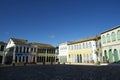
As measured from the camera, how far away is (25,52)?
51.9m

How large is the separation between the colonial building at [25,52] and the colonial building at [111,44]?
2826 centimetres

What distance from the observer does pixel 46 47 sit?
58938mm

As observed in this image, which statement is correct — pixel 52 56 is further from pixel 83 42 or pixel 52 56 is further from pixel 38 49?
pixel 83 42

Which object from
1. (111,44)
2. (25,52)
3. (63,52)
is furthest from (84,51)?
(25,52)

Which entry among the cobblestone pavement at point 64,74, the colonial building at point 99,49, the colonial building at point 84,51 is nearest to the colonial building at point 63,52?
the colonial building at point 84,51

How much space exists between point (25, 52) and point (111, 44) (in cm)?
3135

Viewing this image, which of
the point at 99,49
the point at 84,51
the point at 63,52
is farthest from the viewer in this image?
the point at 63,52

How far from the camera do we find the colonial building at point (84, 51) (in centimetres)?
4004

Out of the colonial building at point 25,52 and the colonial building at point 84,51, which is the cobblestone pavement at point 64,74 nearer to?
the colonial building at point 84,51

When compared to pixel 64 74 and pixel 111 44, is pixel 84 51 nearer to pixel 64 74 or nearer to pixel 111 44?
pixel 111 44

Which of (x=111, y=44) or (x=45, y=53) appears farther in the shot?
(x=45, y=53)

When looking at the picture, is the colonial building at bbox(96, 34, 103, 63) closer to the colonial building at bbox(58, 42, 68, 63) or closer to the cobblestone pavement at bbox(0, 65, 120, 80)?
the colonial building at bbox(58, 42, 68, 63)

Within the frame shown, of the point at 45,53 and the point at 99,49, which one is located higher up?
the point at 99,49

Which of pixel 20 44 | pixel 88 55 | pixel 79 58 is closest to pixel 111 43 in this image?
pixel 88 55
